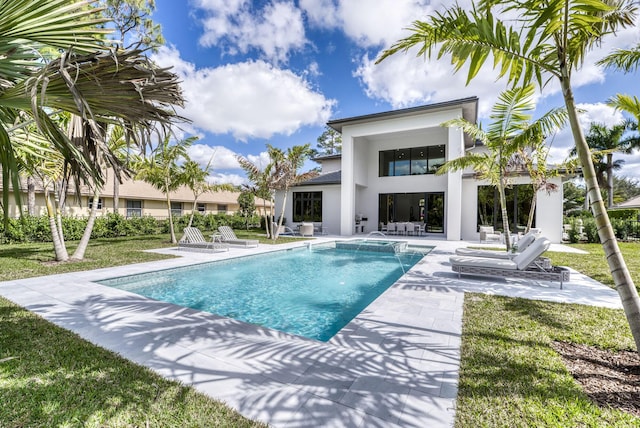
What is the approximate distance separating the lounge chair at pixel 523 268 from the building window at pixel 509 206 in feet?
41.1

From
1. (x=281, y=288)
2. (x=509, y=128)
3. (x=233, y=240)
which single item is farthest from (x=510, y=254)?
(x=233, y=240)

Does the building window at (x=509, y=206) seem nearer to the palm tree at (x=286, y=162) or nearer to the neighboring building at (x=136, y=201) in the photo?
the palm tree at (x=286, y=162)

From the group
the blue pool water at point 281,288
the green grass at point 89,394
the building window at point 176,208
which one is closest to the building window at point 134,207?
the building window at point 176,208

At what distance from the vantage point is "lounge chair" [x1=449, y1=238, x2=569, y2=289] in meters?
7.47

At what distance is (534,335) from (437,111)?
1637 centimetres

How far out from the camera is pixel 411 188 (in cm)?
2278

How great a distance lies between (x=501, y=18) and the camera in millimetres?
3812

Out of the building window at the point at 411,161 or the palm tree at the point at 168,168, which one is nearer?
the palm tree at the point at 168,168

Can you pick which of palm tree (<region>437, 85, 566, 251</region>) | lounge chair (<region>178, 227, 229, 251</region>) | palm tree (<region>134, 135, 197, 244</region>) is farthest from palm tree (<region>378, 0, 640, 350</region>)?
palm tree (<region>134, 135, 197, 244</region>)

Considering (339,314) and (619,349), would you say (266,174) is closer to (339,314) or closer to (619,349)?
(339,314)

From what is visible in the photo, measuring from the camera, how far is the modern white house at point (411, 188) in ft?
60.1

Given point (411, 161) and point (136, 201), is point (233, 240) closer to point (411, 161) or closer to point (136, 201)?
point (411, 161)

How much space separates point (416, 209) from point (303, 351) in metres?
23.1

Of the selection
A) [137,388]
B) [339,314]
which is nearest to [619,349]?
[339,314]
